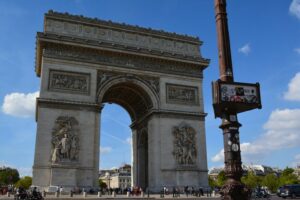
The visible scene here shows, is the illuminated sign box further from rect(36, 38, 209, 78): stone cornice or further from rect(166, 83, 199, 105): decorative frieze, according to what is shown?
rect(166, 83, 199, 105): decorative frieze

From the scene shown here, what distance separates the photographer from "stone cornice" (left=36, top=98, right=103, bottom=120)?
2906 cm

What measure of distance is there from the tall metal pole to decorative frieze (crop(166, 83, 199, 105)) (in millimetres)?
25087

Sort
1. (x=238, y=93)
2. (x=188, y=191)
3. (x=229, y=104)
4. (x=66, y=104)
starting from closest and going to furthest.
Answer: (x=229, y=104), (x=238, y=93), (x=66, y=104), (x=188, y=191)

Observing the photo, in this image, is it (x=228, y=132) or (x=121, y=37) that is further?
(x=121, y=37)

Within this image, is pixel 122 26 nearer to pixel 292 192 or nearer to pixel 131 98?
pixel 131 98

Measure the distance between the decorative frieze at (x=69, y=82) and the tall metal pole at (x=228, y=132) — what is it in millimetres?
23059

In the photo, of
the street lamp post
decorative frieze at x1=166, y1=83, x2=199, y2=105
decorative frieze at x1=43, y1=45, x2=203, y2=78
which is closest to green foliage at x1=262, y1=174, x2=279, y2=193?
decorative frieze at x1=166, y1=83, x2=199, y2=105

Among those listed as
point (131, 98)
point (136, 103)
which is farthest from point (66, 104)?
point (136, 103)

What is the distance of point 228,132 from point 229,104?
0.69m

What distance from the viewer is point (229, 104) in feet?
26.7

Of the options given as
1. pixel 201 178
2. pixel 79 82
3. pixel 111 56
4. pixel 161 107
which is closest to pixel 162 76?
pixel 161 107

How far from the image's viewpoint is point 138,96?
116ft

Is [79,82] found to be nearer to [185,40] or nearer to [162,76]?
[162,76]

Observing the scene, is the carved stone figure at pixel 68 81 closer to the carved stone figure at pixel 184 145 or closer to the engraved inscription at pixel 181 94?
the engraved inscription at pixel 181 94
